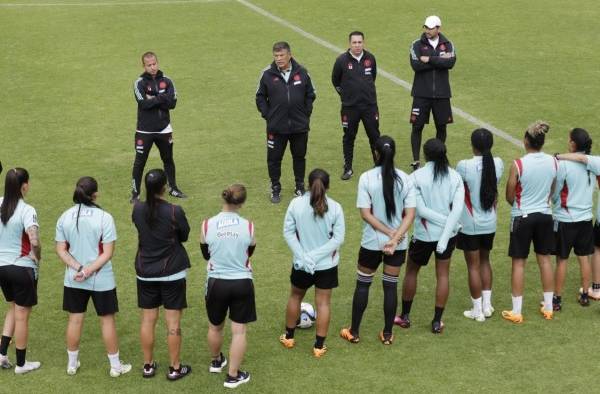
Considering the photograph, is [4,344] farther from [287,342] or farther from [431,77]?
[431,77]

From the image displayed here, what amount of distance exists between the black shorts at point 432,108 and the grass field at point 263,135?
2.95 feet

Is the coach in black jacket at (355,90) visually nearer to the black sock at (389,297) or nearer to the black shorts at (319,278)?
the black sock at (389,297)

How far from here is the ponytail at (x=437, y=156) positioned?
8.45m

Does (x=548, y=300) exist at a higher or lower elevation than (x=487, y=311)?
higher

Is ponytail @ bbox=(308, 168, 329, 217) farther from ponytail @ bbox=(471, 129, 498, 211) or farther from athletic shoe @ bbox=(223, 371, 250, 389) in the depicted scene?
ponytail @ bbox=(471, 129, 498, 211)

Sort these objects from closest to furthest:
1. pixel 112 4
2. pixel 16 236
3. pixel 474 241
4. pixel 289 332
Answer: pixel 16 236 < pixel 289 332 < pixel 474 241 < pixel 112 4

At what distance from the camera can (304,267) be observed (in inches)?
319

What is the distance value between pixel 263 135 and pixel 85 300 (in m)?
7.38

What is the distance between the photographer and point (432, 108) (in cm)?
1330

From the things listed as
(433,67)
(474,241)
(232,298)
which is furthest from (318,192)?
(433,67)

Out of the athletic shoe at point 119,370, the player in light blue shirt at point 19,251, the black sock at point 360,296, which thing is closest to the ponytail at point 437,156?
the black sock at point 360,296

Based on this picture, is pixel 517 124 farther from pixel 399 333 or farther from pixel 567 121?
pixel 399 333

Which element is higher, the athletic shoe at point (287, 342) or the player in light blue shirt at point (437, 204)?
the player in light blue shirt at point (437, 204)

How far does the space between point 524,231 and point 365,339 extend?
6.25ft
